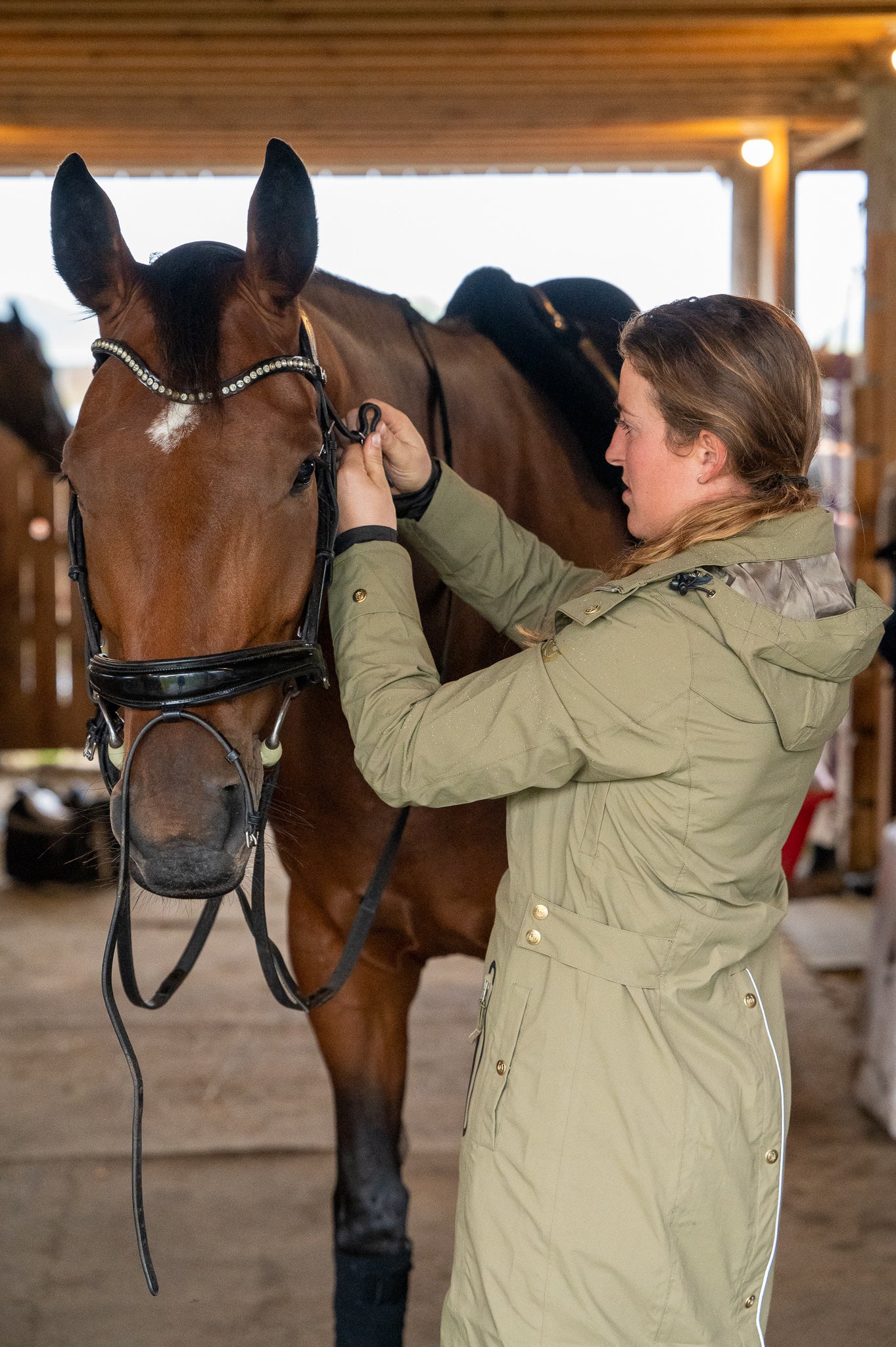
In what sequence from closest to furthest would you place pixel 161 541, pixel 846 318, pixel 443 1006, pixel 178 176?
pixel 161 541
pixel 443 1006
pixel 846 318
pixel 178 176

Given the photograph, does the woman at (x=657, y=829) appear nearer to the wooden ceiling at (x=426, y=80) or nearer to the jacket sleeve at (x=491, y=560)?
the jacket sleeve at (x=491, y=560)

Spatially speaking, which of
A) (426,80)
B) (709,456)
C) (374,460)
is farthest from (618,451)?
(426,80)

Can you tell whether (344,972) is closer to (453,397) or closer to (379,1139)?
(379,1139)

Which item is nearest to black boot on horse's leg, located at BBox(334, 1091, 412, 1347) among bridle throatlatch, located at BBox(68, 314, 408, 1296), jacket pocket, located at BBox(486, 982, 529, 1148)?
bridle throatlatch, located at BBox(68, 314, 408, 1296)

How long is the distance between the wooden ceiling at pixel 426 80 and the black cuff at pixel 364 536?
12.0 feet

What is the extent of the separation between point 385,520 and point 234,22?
12.8 ft

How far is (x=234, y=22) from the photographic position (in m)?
4.45

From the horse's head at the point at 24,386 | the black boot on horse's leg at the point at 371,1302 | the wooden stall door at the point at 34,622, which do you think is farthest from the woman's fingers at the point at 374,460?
the wooden stall door at the point at 34,622

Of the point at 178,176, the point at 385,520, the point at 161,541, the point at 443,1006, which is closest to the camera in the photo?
the point at 161,541

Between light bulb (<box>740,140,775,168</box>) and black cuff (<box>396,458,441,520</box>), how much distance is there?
16.1ft

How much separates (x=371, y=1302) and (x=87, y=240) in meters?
1.53

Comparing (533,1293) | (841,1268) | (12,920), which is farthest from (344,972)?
(12,920)

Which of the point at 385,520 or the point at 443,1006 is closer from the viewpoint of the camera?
the point at 385,520

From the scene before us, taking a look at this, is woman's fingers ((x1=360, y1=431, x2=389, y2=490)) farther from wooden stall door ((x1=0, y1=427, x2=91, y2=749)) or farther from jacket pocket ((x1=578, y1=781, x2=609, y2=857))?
wooden stall door ((x1=0, y1=427, x2=91, y2=749))
